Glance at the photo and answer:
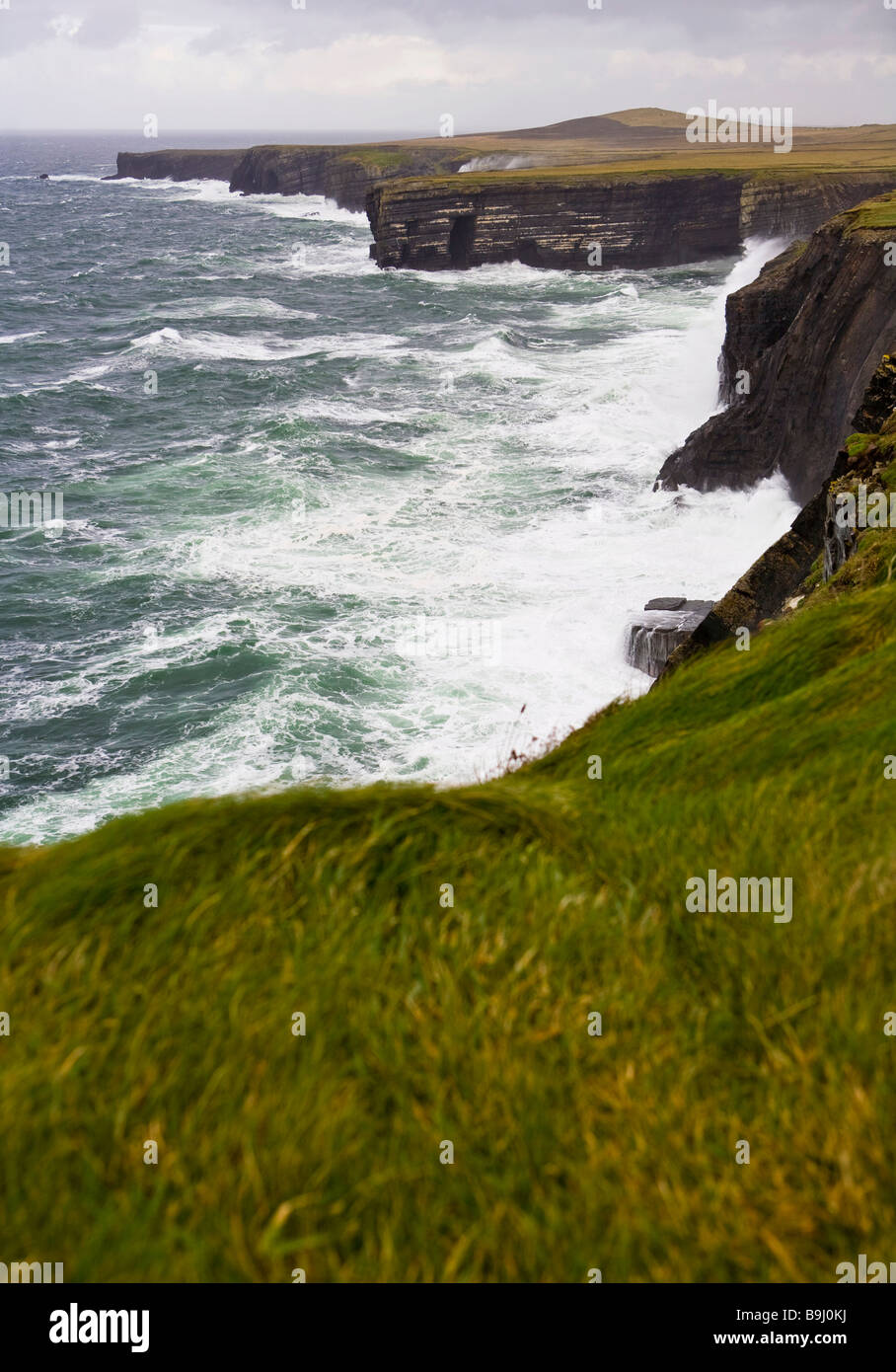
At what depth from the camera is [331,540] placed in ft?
83.1

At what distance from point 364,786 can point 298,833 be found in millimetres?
438

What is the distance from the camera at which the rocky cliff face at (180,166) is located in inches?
6235

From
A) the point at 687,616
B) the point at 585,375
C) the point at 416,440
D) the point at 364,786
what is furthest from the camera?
the point at 585,375

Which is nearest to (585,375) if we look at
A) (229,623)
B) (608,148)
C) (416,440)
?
(416,440)

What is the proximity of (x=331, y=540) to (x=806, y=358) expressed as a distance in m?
11.9

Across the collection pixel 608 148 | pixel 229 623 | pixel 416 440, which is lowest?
pixel 229 623

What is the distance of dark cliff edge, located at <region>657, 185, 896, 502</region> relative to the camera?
2309 centimetres

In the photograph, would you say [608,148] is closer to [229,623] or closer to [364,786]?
[229,623]

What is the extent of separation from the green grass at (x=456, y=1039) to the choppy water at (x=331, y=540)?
1.43m


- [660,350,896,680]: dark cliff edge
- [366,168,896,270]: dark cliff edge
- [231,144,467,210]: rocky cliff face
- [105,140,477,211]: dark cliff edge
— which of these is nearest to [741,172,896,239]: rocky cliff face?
[366,168,896,270]: dark cliff edge

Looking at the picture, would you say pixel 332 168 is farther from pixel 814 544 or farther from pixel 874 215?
pixel 814 544

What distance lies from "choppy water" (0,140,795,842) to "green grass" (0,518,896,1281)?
1430mm

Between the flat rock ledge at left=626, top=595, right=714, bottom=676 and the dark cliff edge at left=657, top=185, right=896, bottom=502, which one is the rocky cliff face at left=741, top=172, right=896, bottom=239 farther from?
the flat rock ledge at left=626, top=595, right=714, bottom=676
